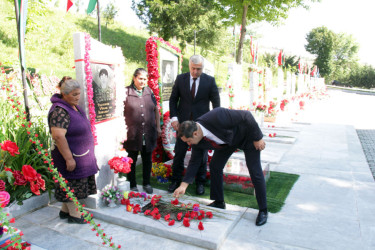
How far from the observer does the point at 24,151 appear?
3.69 metres

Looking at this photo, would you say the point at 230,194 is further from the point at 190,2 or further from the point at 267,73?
the point at 190,2

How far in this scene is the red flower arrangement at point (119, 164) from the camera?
12.0 feet

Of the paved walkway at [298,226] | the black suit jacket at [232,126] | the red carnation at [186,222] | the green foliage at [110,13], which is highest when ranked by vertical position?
the green foliage at [110,13]

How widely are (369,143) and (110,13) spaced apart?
25.6 metres

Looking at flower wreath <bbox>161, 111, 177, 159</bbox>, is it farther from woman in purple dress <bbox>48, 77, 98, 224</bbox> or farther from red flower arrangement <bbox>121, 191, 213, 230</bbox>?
woman in purple dress <bbox>48, 77, 98, 224</bbox>

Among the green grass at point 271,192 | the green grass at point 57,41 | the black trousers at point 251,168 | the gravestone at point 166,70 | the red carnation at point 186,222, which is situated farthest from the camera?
the green grass at point 57,41

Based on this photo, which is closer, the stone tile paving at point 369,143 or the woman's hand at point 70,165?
the woman's hand at point 70,165

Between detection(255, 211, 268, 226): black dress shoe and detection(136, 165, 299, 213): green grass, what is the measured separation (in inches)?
13.8

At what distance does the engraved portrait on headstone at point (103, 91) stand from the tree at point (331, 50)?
56.2 meters

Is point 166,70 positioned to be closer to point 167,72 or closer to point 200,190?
point 167,72

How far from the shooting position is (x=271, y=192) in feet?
14.1

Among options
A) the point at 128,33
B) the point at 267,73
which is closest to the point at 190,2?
the point at 128,33

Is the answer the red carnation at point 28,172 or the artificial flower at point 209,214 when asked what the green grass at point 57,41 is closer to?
the red carnation at point 28,172

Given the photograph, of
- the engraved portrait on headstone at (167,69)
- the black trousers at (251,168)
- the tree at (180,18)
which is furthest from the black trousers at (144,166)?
the tree at (180,18)
